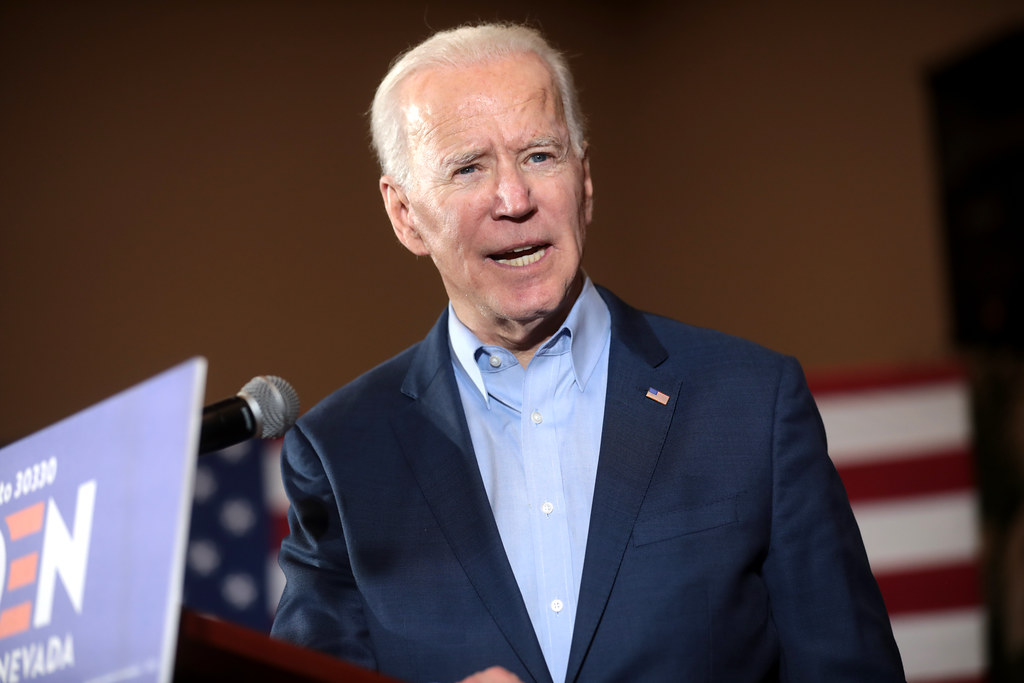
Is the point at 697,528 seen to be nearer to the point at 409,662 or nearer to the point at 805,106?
the point at 409,662

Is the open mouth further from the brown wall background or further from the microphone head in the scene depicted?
the brown wall background

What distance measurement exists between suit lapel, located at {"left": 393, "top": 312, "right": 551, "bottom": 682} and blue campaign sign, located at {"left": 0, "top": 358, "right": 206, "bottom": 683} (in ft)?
1.94

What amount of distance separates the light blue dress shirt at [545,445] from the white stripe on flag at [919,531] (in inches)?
65.1

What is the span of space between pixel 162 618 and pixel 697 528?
2.55ft

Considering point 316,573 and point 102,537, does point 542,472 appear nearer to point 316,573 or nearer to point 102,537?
point 316,573

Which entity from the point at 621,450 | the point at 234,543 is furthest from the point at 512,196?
the point at 234,543

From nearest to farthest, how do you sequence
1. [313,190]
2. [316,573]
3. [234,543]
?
1. [316,573]
2. [234,543]
3. [313,190]

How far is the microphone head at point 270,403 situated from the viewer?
1024mm

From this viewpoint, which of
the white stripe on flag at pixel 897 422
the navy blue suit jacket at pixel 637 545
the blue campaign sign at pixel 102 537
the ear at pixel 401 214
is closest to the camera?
the blue campaign sign at pixel 102 537

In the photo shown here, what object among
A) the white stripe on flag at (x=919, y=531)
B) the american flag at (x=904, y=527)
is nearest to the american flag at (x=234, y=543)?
the american flag at (x=904, y=527)

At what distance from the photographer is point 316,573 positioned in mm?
1446

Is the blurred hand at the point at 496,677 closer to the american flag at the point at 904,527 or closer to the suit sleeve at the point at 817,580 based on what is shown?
the suit sleeve at the point at 817,580

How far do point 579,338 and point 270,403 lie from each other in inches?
23.6

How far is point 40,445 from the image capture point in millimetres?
924
